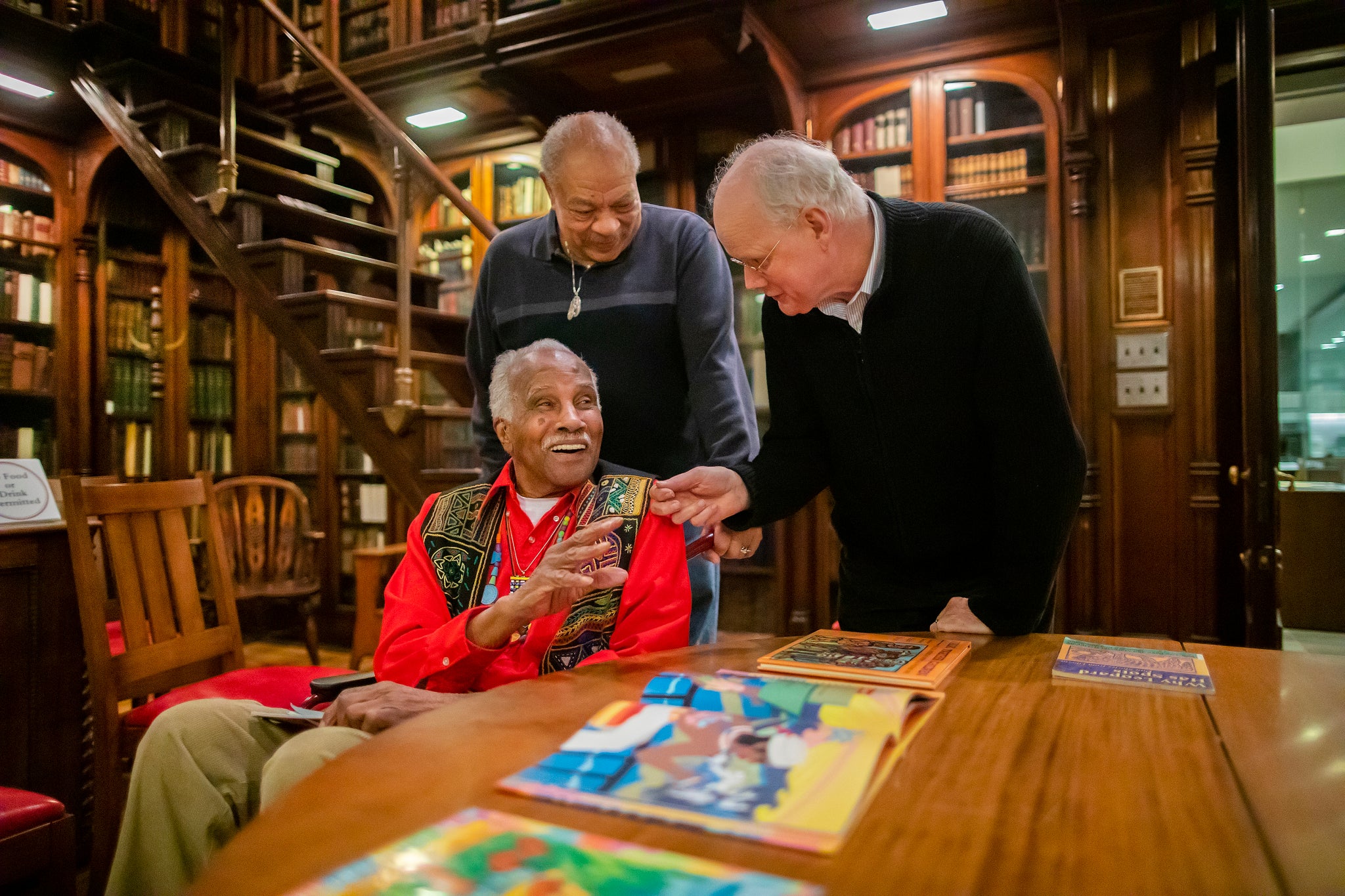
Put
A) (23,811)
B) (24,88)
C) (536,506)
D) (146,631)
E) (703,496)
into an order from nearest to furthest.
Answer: (23,811) → (703,496) → (536,506) → (146,631) → (24,88)

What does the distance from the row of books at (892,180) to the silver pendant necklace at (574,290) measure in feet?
8.69

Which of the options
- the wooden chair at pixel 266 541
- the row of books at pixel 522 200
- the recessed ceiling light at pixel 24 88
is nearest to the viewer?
the recessed ceiling light at pixel 24 88

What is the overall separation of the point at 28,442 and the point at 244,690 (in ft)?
12.6

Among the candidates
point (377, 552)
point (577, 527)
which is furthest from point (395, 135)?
point (577, 527)

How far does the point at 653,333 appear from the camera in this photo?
1.84 m

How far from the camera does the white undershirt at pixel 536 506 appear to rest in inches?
67.4

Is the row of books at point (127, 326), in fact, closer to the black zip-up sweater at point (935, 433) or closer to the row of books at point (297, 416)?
the row of books at point (297, 416)

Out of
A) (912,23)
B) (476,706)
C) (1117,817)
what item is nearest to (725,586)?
(912,23)

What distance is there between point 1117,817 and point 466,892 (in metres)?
0.49

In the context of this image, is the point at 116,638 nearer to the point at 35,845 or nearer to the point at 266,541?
the point at 35,845

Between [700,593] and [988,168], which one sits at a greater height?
[988,168]

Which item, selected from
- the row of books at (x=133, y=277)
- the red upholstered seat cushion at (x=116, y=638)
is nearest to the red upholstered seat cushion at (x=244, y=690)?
the red upholstered seat cushion at (x=116, y=638)

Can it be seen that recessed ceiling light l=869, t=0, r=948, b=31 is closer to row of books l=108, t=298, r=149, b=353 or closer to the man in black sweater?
the man in black sweater

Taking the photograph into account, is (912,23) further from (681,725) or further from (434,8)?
(681,725)
